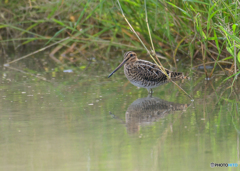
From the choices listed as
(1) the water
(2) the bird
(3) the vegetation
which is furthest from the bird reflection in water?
(3) the vegetation

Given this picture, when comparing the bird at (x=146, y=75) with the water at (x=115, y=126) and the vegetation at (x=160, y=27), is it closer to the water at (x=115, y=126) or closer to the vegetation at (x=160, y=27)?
the water at (x=115, y=126)

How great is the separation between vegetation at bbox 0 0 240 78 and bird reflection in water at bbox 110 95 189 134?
676 mm

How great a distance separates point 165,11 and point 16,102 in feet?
6.53

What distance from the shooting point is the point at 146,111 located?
4.04m

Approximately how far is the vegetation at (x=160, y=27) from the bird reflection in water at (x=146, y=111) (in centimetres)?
68

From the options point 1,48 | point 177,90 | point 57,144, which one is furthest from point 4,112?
point 1,48

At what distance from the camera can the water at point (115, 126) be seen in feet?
8.95

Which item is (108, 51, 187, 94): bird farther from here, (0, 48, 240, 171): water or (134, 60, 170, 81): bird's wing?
(0, 48, 240, 171): water

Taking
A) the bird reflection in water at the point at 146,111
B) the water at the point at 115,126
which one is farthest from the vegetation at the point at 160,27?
the bird reflection in water at the point at 146,111

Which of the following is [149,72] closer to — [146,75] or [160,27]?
[146,75]

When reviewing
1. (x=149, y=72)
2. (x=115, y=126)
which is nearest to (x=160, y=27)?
(x=149, y=72)

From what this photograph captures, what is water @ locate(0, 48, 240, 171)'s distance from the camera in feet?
8.95

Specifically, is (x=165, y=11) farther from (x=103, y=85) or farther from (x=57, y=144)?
(x=57, y=144)

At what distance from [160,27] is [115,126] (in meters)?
2.64
